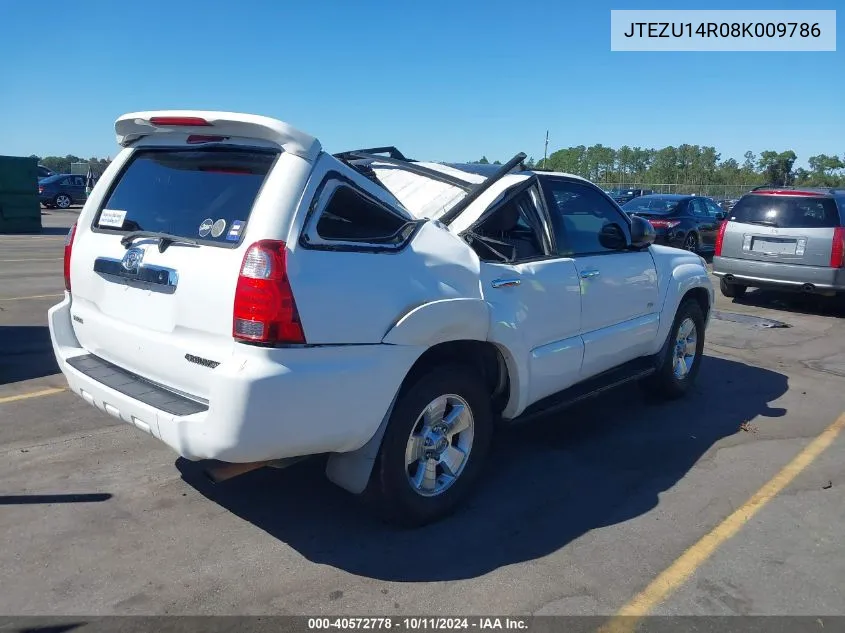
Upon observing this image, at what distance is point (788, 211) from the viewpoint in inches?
429

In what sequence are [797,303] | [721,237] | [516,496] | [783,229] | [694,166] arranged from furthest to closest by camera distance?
[694,166], [797,303], [721,237], [783,229], [516,496]

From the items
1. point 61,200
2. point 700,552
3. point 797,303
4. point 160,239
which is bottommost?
point 700,552

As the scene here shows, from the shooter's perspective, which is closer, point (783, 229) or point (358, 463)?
point (358, 463)

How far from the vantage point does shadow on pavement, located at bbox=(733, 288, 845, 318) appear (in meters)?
11.3

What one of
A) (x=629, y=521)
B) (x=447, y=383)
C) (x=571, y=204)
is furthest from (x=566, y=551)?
(x=571, y=204)

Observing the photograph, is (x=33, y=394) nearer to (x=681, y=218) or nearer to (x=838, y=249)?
(x=838, y=249)

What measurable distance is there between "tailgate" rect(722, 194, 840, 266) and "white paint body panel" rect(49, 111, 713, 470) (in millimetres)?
7746

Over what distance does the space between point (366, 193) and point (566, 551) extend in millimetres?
2017

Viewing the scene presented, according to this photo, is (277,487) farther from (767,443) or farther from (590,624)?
(767,443)

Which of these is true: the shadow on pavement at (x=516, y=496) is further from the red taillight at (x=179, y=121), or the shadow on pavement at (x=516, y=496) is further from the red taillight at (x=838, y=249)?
the red taillight at (x=838, y=249)

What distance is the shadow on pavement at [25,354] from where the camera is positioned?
243 inches

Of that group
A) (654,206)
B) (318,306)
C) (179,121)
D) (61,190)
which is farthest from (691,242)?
(61,190)

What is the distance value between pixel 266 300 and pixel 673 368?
13.5 ft

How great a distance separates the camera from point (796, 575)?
349 centimetres
